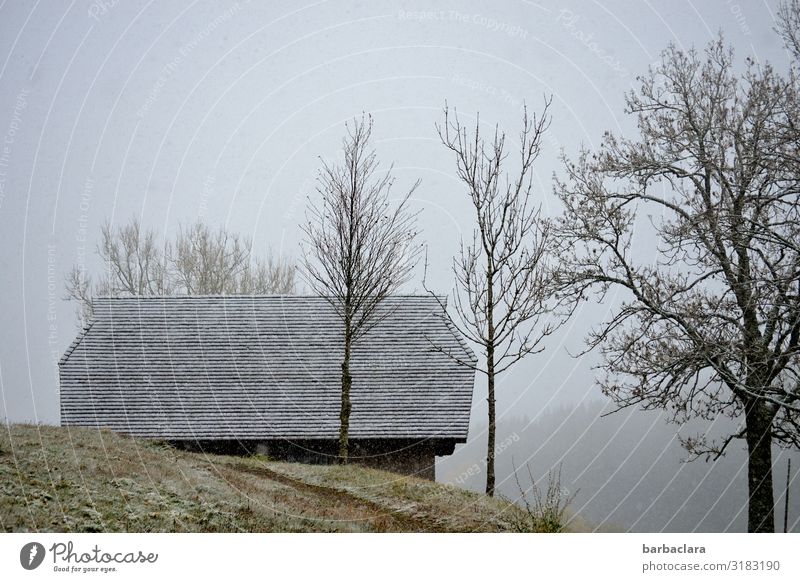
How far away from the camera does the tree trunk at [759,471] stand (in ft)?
43.7

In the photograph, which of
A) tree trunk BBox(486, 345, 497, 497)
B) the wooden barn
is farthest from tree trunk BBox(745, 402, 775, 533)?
the wooden barn

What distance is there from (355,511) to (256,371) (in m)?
11.6

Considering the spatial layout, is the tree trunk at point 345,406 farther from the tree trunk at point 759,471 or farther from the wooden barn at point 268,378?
the tree trunk at point 759,471

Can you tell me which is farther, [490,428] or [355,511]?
[490,428]

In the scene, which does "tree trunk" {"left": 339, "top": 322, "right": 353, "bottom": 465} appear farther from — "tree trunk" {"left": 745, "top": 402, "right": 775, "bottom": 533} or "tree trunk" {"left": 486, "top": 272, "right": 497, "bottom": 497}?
"tree trunk" {"left": 745, "top": 402, "right": 775, "bottom": 533}

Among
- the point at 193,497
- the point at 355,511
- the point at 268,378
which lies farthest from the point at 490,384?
the point at 268,378

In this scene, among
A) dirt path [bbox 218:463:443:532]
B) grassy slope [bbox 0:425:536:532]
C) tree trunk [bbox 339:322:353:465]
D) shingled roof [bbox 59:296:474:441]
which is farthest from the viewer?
shingled roof [bbox 59:296:474:441]

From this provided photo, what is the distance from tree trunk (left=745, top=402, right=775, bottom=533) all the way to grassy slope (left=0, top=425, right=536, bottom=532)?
5100mm

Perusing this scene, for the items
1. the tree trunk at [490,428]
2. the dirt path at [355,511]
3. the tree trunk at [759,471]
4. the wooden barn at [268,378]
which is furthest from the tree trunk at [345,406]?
the tree trunk at [759,471]

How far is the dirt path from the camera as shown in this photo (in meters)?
10.8

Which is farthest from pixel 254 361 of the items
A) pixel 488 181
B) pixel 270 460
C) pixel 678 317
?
pixel 678 317

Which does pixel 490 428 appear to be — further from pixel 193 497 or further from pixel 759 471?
pixel 193 497

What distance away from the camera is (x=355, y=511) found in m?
11.7

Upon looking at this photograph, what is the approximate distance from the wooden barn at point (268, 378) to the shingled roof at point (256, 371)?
0.04 metres
